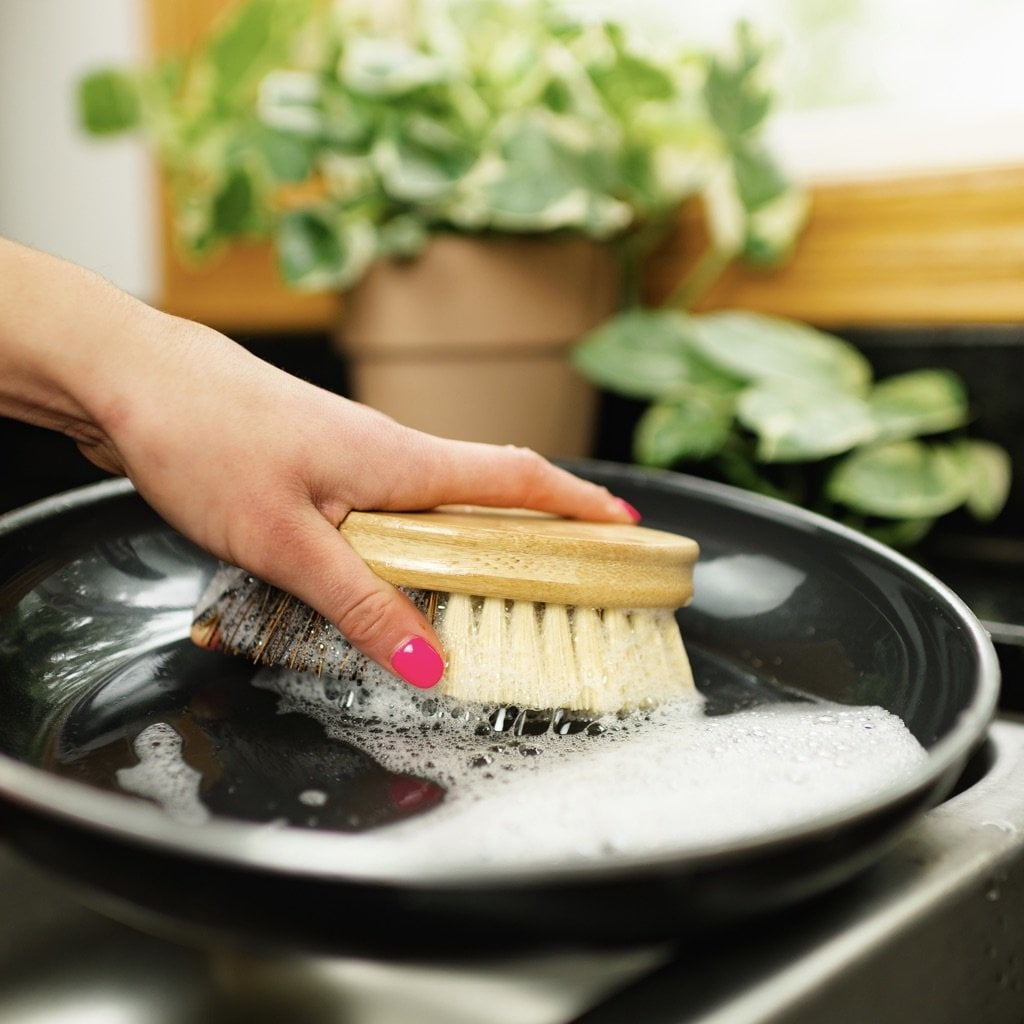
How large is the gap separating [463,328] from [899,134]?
1.44ft

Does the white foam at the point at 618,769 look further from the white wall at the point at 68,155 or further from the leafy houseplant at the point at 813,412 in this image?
the white wall at the point at 68,155

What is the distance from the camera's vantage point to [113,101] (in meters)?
0.98

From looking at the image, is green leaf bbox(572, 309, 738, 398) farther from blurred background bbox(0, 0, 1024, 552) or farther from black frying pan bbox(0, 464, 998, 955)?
black frying pan bbox(0, 464, 998, 955)

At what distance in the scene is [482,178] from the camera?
2.91 ft

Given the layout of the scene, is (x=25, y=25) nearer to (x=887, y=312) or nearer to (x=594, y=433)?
(x=594, y=433)

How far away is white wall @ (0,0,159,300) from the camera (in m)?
1.25

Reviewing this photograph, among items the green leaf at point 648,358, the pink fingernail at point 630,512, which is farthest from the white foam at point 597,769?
the green leaf at point 648,358

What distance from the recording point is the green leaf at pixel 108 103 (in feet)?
3.19

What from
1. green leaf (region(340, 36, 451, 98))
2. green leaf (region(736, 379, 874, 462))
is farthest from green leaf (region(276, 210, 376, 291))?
green leaf (region(736, 379, 874, 462))

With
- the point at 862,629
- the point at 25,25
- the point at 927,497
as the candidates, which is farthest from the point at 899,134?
the point at 25,25

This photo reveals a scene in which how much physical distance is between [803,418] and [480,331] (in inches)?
11.8

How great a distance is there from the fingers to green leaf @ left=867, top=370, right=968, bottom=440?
0.35 m

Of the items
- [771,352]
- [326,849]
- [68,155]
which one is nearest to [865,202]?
[771,352]

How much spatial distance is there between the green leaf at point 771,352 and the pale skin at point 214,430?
16.8 inches
